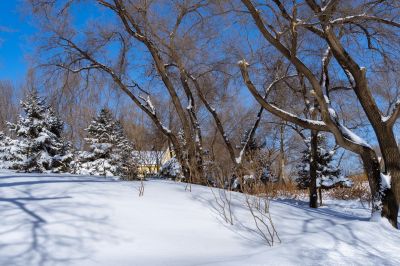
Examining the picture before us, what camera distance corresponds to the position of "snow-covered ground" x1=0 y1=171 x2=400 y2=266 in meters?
3.64

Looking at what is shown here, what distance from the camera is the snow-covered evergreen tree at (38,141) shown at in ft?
59.4

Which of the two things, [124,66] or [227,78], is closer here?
[124,66]

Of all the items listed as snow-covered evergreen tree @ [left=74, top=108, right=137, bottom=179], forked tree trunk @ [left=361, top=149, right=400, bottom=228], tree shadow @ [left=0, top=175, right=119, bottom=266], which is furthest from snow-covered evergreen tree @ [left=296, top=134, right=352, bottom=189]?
tree shadow @ [left=0, top=175, right=119, bottom=266]

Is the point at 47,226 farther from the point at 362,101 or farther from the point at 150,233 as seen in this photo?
the point at 362,101

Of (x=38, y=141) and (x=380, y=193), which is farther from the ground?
(x=38, y=141)

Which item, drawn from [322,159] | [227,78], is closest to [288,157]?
[322,159]

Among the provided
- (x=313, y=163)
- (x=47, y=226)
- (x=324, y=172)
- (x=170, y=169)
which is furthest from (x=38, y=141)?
(x=47, y=226)

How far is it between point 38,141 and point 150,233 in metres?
15.4

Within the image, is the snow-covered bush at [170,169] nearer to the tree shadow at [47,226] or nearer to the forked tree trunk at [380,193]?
the forked tree trunk at [380,193]

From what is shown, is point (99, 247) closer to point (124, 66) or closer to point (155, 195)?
point (155, 195)

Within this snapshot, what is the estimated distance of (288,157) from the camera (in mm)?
31703

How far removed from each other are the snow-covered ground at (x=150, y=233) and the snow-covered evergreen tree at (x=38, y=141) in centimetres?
1301

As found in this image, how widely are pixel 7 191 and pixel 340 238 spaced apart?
13.5 ft

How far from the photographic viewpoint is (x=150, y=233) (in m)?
4.34
